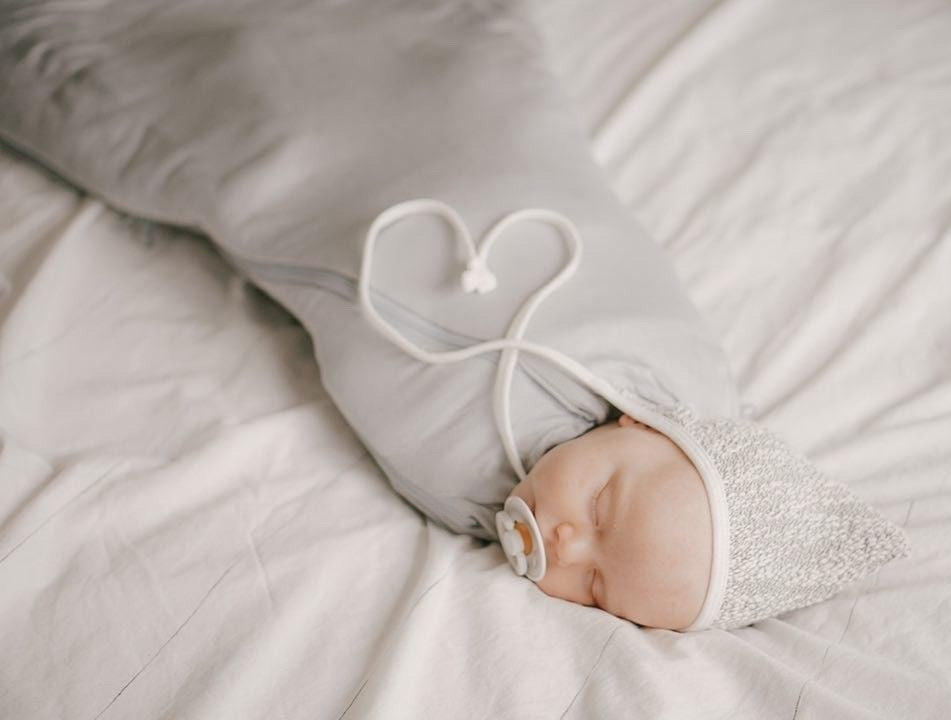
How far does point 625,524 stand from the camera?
2.74ft

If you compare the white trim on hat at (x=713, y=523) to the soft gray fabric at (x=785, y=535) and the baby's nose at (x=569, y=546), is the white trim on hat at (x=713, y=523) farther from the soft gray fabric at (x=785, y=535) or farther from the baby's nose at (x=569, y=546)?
the baby's nose at (x=569, y=546)

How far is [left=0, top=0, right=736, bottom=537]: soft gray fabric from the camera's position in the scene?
37.0 inches

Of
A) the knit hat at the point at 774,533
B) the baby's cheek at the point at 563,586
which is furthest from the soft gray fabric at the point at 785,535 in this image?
the baby's cheek at the point at 563,586

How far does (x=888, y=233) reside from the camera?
1.18 metres

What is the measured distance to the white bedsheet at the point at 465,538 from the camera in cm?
79

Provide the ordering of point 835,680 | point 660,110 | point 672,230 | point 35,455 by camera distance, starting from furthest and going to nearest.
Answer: point 660,110, point 672,230, point 35,455, point 835,680

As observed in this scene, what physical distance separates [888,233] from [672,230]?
0.25 meters

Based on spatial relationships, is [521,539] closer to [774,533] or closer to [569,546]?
[569,546]

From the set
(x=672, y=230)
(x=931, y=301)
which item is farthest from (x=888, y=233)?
(x=672, y=230)

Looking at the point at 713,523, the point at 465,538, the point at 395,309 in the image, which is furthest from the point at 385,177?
the point at 713,523

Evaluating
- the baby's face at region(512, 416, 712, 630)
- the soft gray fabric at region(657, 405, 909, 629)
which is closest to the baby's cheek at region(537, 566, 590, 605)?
the baby's face at region(512, 416, 712, 630)

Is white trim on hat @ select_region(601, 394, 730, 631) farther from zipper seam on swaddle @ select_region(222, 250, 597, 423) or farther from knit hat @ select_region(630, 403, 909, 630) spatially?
zipper seam on swaddle @ select_region(222, 250, 597, 423)

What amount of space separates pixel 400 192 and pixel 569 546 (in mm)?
409

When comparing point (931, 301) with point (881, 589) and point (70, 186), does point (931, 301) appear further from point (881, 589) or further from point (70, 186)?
point (70, 186)
